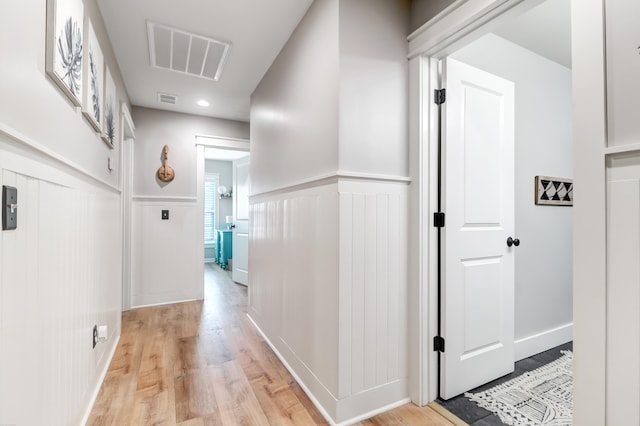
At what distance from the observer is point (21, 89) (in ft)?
2.89

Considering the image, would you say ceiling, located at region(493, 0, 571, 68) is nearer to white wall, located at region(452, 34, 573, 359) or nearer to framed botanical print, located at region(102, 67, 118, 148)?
white wall, located at region(452, 34, 573, 359)

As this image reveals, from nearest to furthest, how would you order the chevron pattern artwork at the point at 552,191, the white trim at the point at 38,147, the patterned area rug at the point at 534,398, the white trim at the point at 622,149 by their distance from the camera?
the white trim at the point at 38,147 < the white trim at the point at 622,149 < the patterned area rug at the point at 534,398 < the chevron pattern artwork at the point at 552,191

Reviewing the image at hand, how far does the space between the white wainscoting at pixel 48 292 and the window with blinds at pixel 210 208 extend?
5.34 meters

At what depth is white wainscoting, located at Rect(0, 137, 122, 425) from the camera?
32.7 inches

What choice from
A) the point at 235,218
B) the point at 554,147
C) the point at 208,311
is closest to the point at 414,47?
the point at 554,147

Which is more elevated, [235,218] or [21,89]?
[21,89]

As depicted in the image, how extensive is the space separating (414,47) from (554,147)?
5.39ft

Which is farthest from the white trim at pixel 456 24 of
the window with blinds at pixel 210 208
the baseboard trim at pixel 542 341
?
the window with blinds at pixel 210 208

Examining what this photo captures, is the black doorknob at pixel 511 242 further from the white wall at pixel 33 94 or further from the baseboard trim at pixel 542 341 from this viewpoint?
the white wall at pixel 33 94

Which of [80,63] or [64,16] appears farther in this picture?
[80,63]

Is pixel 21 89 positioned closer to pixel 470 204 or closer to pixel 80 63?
pixel 80 63

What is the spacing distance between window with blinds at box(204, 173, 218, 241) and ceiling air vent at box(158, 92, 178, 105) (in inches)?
147

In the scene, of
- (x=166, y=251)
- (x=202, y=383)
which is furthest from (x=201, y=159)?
(x=202, y=383)

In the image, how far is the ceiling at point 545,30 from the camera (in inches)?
77.0
